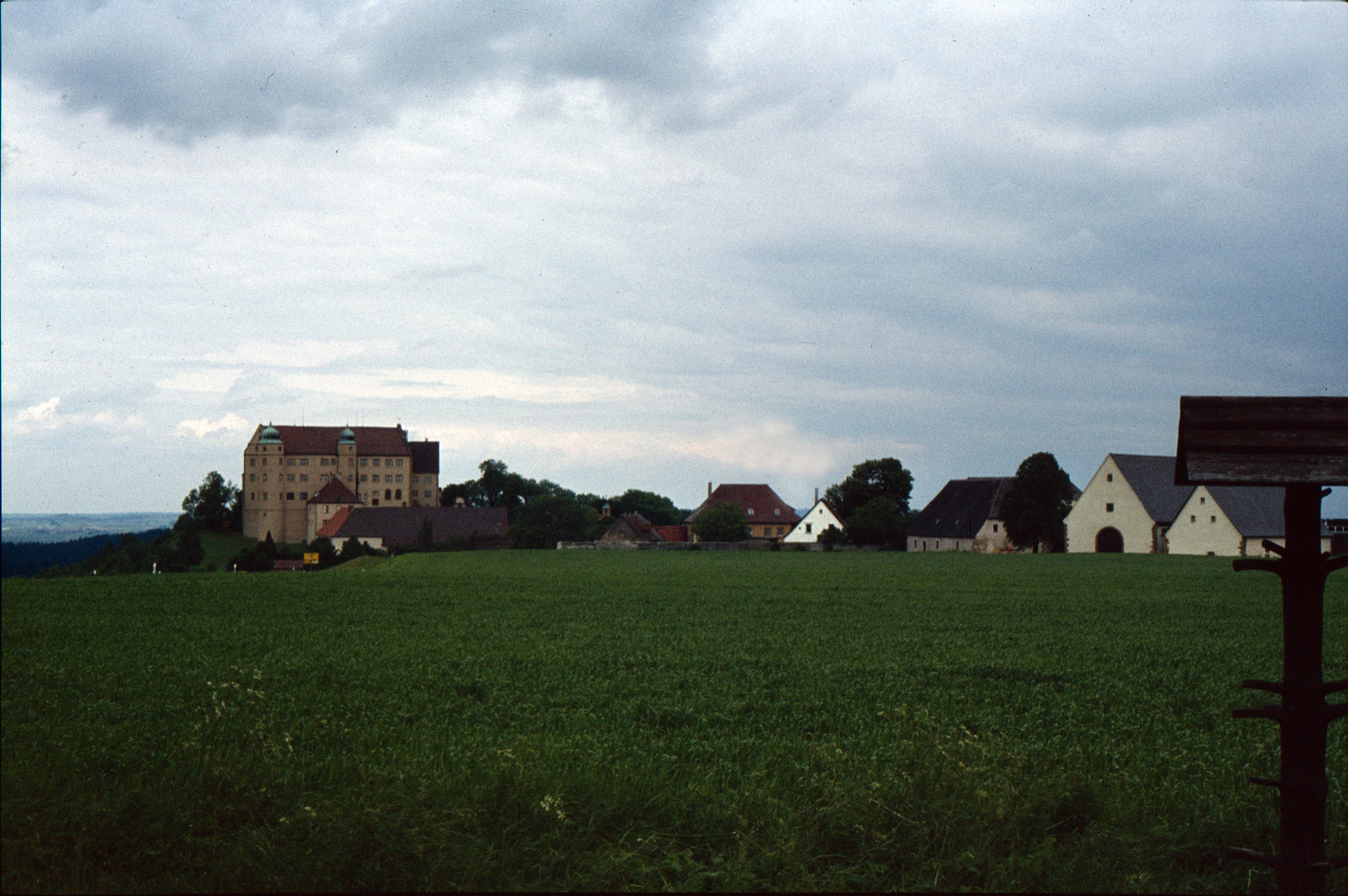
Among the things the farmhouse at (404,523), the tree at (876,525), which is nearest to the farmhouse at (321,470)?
the farmhouse at (404,523)

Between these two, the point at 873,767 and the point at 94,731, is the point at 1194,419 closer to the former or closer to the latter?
the point at 873,767

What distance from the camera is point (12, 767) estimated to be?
6.22 m

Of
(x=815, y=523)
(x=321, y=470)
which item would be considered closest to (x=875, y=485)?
(x=815, y=523)

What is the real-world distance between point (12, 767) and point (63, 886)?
1846 mm

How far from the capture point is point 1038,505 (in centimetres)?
7044

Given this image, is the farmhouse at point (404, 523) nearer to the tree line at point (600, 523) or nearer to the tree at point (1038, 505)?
the tree line at point (600, 523)

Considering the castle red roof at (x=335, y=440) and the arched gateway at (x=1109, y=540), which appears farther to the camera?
the castle red roof at (x=335, y=440)

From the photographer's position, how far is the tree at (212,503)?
10344 centimetres

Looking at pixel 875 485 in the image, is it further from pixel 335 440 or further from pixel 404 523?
pixel 335 440

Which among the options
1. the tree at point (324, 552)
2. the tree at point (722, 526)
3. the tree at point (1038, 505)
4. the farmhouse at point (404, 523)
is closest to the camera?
the tree at point (1038, 505)

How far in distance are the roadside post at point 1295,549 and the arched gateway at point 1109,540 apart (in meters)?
69.9

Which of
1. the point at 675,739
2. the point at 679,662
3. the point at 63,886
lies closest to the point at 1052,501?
the point at 679,662

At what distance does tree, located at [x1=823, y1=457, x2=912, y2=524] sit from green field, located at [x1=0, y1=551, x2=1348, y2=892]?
72676mm

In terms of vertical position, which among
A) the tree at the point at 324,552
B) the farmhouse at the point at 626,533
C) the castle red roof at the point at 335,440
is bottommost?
the tree at the point at 324,552
